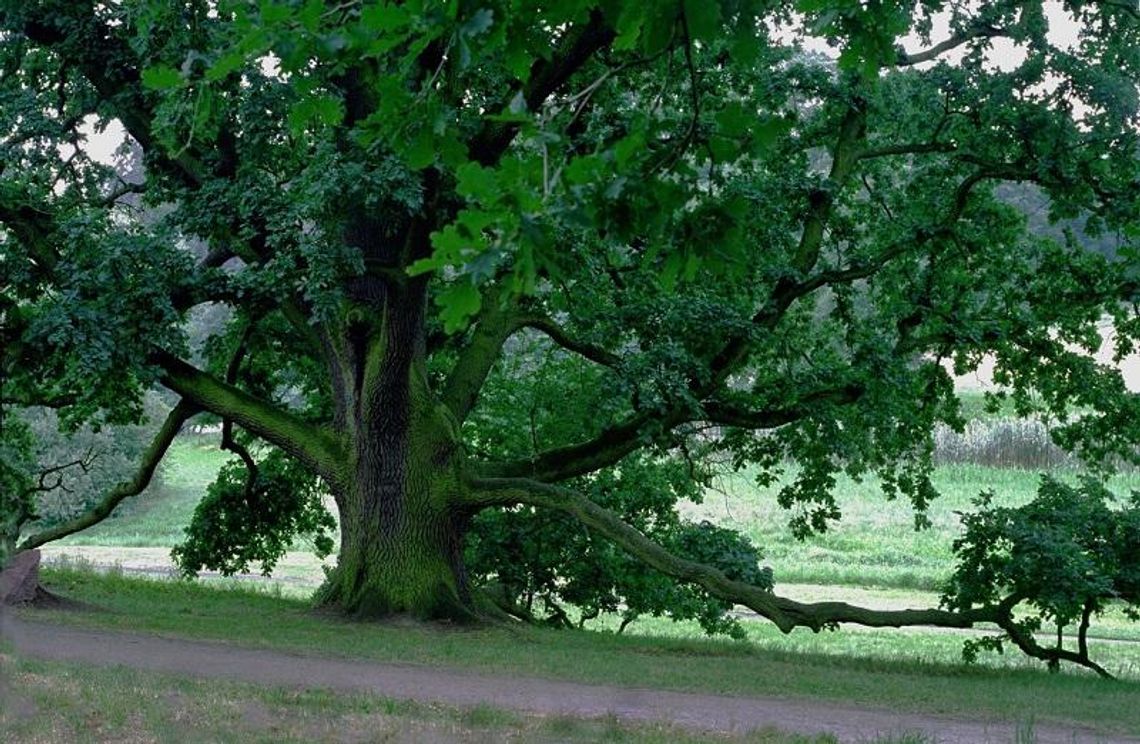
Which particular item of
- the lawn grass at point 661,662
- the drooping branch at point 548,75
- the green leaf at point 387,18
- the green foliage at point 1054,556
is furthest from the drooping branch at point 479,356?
the green leaf at point 387,18

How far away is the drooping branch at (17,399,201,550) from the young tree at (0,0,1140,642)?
25.6 inches

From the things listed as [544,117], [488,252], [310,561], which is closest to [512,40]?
[544,117]

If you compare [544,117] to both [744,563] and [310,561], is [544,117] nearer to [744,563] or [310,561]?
[744,563]

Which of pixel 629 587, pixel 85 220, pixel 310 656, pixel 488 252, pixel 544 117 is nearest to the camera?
pixel 488 252

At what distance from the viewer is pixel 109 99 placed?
17422mm

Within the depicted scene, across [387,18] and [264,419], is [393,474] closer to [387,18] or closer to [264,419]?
[264,419]

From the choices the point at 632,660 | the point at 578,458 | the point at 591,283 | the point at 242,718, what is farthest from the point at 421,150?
the point at 578,458

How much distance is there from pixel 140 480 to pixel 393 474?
448 centimetres

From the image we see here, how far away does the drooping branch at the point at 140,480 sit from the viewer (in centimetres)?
1948

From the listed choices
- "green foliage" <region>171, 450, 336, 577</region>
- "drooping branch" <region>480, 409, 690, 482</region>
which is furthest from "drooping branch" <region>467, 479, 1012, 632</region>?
"green foliage" <region>171, 450, 336, 577</region>

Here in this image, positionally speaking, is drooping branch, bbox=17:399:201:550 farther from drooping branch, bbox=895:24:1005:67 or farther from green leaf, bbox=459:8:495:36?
green leaf, bbox=459:8:495:36

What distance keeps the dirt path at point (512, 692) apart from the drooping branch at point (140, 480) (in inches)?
216

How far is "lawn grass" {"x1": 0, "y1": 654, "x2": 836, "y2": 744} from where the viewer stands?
28.4 feet

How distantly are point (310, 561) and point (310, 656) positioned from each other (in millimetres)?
28376
